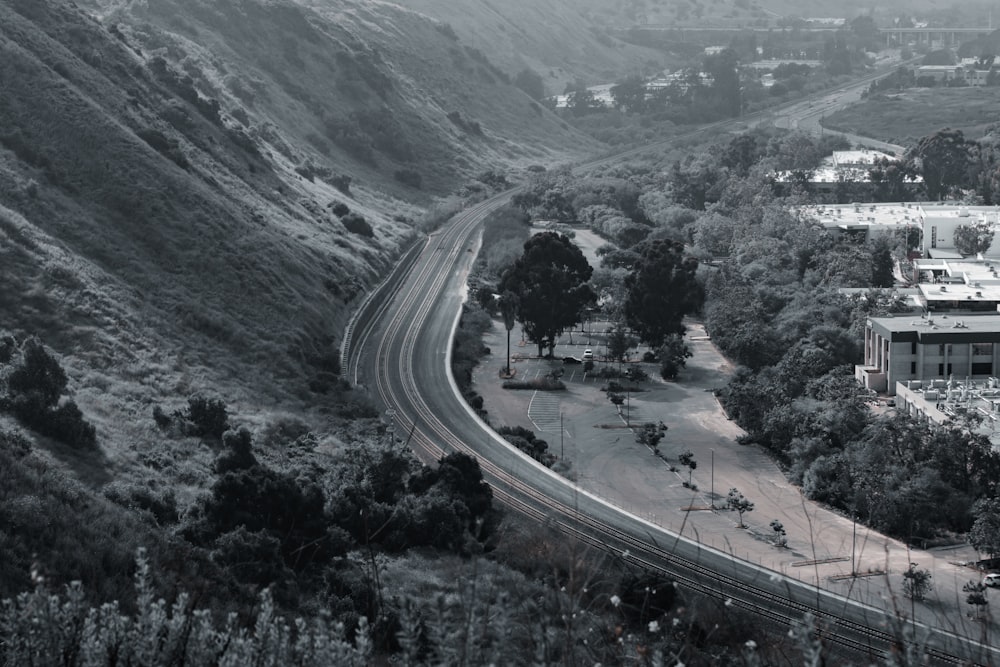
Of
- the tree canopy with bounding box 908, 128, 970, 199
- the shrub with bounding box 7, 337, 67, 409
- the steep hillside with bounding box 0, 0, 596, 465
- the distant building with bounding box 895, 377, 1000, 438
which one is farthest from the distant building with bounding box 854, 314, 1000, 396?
the tree canopy with bounding box 908, 128, 970, 199

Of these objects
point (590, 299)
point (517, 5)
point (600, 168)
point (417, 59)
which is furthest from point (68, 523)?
point (517, 5)

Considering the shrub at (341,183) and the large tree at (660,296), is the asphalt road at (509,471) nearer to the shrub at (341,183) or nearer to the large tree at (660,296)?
the large tree at (660,296)

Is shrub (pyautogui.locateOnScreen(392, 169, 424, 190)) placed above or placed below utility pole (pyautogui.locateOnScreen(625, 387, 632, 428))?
above

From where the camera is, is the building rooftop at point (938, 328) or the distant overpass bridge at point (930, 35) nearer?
the building rooftop at point (938, 328)

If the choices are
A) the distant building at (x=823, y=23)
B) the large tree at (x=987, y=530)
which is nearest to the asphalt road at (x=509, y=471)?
the large tree at (x=987, y=530)

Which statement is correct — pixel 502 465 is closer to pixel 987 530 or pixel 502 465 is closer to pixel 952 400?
pixel 987 530

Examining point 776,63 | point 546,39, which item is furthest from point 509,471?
point 776,63

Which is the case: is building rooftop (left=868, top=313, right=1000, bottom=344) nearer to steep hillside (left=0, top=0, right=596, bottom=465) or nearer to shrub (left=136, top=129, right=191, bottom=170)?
steep hillside (left=0, top=0, right=596, bottom=465)
